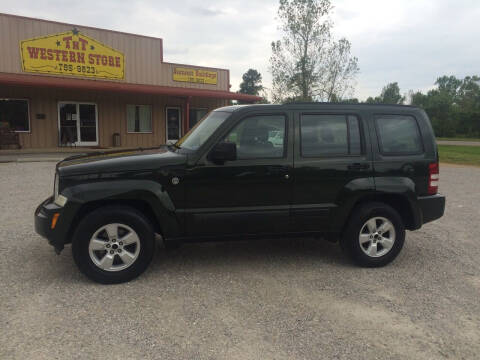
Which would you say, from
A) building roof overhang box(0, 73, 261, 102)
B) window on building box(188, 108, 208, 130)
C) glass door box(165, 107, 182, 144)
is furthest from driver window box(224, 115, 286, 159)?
window on building box(188, 108, 208, 130)

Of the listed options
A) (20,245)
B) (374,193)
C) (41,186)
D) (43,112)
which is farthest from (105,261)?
(43,112)

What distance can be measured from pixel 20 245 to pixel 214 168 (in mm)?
2906

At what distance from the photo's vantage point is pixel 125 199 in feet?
13.4

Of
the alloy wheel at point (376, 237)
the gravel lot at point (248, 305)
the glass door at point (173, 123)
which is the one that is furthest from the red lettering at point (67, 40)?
the alloy wheel at point (376, 237)

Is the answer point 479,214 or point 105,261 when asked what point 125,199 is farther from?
point 479,214

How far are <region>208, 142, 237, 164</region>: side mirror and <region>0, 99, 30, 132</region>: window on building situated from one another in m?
16.0

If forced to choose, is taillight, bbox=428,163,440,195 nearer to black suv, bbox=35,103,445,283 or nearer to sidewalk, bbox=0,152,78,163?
black suv, bbox=35,103,445,283

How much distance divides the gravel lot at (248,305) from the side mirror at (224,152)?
1.27 m

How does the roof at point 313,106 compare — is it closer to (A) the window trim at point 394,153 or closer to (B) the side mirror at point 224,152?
(A) the window trim at point 394,153

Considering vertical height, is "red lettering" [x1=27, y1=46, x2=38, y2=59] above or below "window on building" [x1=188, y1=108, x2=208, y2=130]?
above

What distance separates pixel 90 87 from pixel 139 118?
3673mm

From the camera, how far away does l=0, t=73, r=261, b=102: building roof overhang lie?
15.8 m

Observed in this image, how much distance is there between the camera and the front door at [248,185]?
418 cm

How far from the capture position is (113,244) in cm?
404
